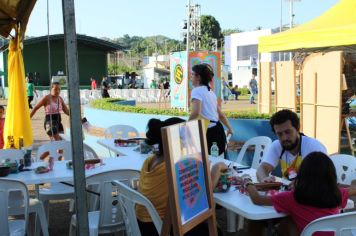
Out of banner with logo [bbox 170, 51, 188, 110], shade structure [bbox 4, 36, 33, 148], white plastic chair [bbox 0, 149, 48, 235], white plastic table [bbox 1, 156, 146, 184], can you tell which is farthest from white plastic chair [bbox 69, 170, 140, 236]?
banner with logo [bbox 170, 51, 188, 110]

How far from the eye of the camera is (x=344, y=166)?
4074mm

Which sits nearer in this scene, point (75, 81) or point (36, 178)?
point (75, 81)

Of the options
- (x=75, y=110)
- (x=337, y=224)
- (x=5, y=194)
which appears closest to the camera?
(x=75, y=110)

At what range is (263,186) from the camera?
3377 millimetres

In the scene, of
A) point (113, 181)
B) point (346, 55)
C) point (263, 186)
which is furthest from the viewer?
point (346, 55)

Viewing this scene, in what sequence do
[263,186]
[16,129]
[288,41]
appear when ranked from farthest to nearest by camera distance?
[288,41], [16,129], [263,186]

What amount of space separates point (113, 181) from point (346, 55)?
6.54 m

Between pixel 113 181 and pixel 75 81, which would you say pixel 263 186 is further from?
pixel 75 81

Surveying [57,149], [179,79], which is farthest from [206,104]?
[179,79]

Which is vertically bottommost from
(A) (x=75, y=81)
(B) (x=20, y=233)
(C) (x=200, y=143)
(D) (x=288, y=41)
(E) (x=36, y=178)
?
(B) (x=20, y=233)

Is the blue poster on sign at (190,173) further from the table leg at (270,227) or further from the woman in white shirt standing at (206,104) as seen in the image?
the woman in white shirt standing at (206,104)

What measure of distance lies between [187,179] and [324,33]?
14.7 ft

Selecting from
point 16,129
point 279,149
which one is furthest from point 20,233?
point 16,129

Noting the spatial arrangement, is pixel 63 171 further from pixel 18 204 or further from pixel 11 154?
pixel 11 154
